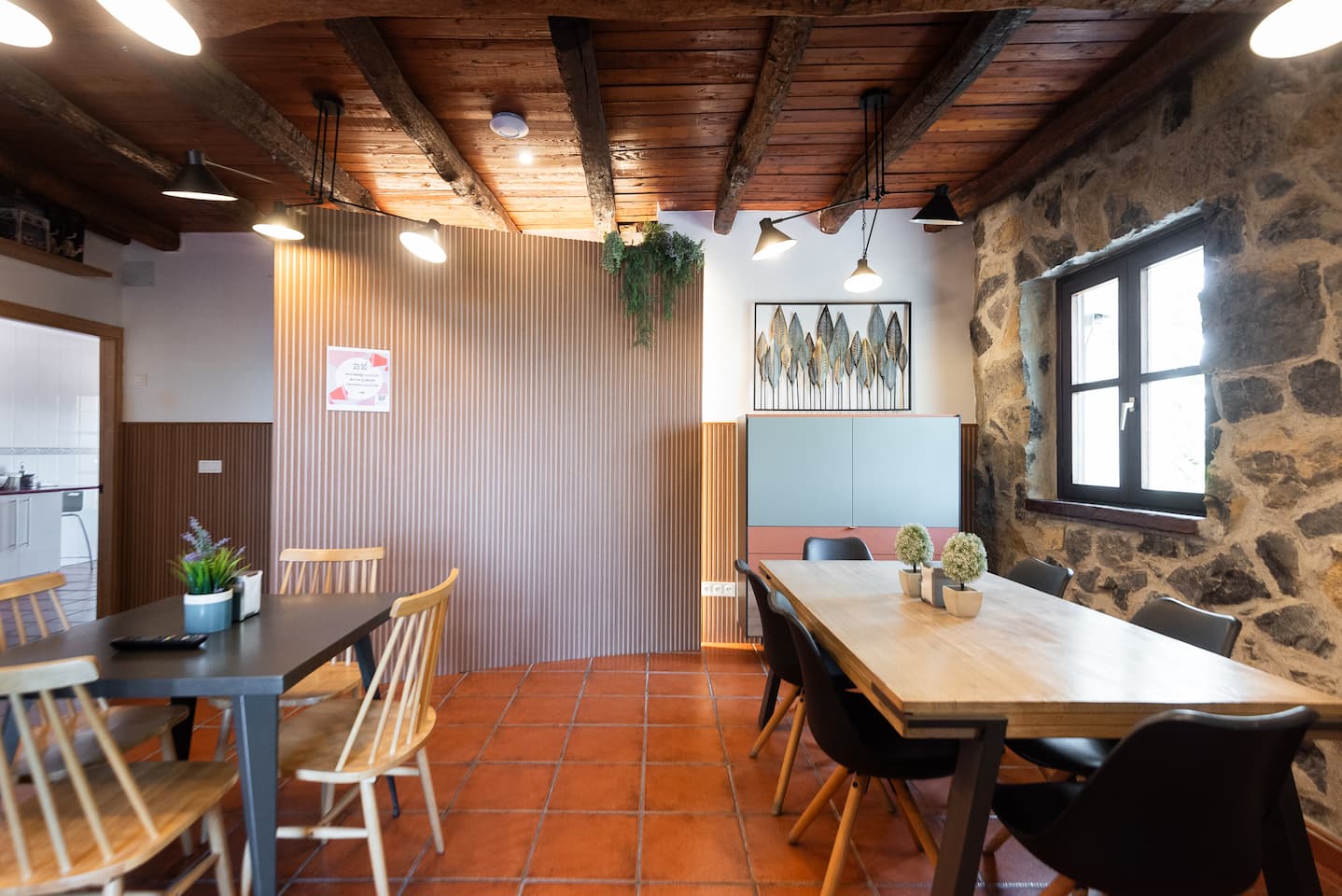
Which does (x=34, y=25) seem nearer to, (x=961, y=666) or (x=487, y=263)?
(x=487, y=263)

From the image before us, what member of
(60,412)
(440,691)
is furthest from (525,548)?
(60,412)

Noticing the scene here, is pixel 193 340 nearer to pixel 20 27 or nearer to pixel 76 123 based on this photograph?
pixel 76 123

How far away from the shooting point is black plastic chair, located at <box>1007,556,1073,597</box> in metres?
2.45

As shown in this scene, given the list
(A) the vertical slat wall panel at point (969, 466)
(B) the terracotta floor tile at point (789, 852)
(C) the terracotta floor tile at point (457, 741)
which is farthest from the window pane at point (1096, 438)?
(C) the terracotta floor tile at point (457, 741)

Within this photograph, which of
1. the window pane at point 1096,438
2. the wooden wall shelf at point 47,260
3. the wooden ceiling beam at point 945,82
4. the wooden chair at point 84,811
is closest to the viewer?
the wooden chair at point 84,811

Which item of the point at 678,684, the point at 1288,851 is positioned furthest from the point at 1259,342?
the point at 678,684

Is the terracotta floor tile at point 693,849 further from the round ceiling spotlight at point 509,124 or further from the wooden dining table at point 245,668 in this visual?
the round ceiling spotlight at point 509,124

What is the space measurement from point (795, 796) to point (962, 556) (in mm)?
1180

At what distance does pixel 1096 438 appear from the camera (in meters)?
3.30

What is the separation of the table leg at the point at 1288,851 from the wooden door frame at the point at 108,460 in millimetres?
6235

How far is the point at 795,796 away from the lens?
2332 millimetres

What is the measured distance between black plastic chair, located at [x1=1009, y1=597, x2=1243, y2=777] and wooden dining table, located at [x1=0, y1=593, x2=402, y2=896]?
218 centimetres

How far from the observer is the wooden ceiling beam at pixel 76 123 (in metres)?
2.52

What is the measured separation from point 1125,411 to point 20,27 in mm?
4551
